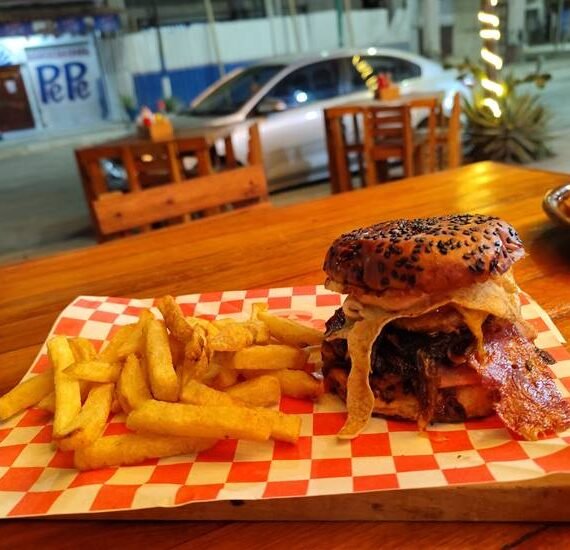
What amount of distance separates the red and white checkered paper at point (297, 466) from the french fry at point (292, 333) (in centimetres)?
17

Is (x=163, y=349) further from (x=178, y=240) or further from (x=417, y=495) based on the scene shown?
(x=178, y=240)

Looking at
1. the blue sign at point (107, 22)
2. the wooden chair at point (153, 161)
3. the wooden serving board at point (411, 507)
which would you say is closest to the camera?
the wooden serving board at point (411, 507)

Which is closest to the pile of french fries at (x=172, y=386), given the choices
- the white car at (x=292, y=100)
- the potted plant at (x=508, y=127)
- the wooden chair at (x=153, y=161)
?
the wooden chair at (x=153, y=161)

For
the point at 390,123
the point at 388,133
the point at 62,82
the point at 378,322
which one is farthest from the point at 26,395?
the point at 62,82

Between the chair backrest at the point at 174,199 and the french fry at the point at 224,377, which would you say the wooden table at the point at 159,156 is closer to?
the chair backrest at the point at 174,199

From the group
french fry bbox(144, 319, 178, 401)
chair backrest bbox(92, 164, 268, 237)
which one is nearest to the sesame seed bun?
french fry bbox(144, 319, 178, 401)

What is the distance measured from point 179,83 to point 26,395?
1753cm

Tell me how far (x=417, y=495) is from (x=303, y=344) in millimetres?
504

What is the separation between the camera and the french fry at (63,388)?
1100mm

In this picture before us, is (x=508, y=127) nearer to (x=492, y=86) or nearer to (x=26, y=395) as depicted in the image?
(x=492, y=86)

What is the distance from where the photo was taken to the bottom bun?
3.57ft

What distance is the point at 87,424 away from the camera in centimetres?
109

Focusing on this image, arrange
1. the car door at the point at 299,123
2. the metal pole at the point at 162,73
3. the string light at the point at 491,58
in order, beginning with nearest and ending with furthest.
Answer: the string light at the point at 491,58 → the car door at the point at 299,123 → the metal pole at the point at 162,73

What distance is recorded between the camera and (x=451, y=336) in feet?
3.61
